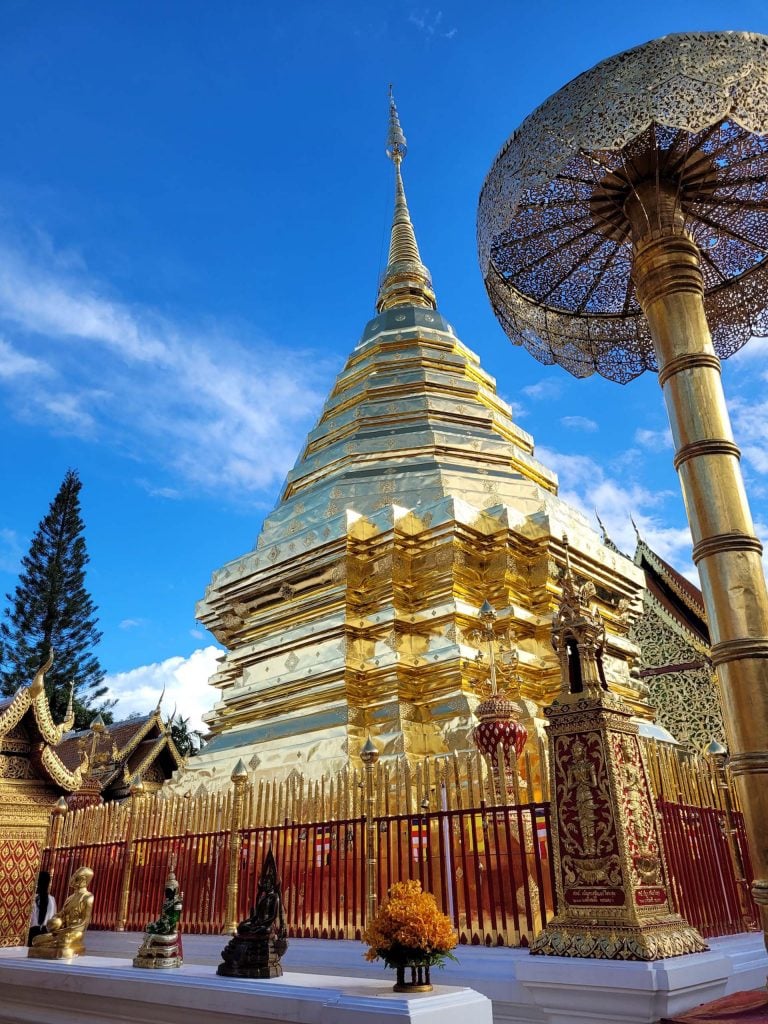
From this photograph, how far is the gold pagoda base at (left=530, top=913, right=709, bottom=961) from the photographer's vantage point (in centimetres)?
328

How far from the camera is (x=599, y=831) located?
3621 millimetres

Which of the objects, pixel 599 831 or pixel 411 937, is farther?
pixel 599 831

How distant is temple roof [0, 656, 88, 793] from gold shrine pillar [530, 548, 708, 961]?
433 cm

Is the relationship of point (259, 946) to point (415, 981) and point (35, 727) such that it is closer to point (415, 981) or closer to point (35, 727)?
point (415, 981)

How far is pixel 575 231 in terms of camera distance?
5.59m

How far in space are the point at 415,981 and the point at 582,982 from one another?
0.69m

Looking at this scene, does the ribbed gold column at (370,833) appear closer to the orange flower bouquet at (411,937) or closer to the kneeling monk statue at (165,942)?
the kneeling monk statue at (165,942)

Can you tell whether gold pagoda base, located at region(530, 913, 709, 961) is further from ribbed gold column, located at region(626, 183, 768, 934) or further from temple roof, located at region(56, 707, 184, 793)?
temple roof, located at region(56, 707, 184, 793)

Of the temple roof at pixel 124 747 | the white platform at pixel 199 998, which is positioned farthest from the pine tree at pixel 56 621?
the white platform at pixel 199 998

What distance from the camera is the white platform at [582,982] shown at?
3.12 metres

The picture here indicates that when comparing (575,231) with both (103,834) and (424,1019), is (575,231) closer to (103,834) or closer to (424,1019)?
(424,1019)

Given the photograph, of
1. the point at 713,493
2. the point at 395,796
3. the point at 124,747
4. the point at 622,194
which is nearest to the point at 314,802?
the point at 395,796

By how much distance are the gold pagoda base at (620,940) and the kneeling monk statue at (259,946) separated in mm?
1120

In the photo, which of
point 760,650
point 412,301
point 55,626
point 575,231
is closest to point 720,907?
point 760,650
